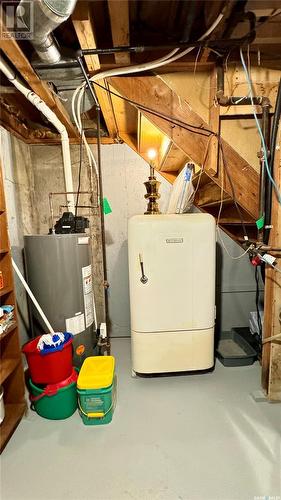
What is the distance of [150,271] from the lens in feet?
5.92

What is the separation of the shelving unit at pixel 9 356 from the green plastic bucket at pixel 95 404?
1.42 ft

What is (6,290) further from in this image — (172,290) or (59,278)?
(172,290)

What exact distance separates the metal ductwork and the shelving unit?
754 mm

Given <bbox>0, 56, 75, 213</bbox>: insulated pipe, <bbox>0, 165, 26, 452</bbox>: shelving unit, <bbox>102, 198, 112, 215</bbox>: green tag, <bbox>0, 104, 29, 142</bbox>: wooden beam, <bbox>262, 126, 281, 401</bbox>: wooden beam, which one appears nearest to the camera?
<bbox>0, 56, 75, 213</bbox>: insulated pipe

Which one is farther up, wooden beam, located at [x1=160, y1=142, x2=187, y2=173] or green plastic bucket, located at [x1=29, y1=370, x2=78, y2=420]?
wooden beam, located at [x1=160, y1=142, x2=187, y2=173]

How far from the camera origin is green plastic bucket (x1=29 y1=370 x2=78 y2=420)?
1508mm

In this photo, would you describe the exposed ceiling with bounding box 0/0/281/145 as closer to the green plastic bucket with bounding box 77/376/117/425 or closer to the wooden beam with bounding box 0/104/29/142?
the wooden beam with bounding box 0/104/29/142

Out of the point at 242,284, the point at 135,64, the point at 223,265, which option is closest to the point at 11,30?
the point at 135,64

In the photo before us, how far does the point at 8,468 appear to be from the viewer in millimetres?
1237

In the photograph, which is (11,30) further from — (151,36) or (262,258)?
(262,258)

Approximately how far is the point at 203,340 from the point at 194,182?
1.38 m

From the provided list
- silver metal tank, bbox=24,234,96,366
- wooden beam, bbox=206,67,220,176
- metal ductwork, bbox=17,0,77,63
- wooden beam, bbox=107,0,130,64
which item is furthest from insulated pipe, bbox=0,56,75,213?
wooden beam, bbox=206,67,220,176

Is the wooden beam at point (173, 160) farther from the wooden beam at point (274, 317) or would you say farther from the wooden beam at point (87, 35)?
the wooden beam at point (274, 317)

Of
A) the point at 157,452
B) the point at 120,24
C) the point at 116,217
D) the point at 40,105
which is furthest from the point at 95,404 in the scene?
the point at 120,24
